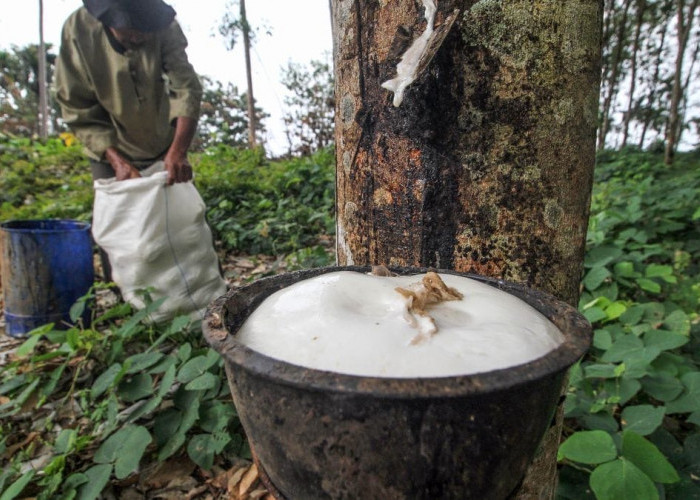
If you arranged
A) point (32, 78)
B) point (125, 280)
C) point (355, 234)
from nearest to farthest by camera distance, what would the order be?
point (355, 234), point (125, 280), point (32, 78)

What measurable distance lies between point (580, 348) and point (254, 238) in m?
3.84

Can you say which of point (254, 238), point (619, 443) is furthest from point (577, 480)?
point (254, 238)

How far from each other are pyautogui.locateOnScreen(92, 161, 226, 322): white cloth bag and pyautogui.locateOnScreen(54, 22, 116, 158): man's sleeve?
31 centimetres

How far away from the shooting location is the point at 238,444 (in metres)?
1.75

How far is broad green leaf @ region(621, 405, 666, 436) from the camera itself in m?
1.34

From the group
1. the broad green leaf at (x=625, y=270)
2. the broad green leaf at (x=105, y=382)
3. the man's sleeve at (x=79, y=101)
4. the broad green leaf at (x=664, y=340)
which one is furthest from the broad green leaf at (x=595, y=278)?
the man's sleeve at (x=79, y=101)

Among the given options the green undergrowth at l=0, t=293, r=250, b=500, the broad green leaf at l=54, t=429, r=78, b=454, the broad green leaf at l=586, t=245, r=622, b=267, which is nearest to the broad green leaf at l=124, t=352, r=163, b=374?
the green undergrowth at l=0, t=293, r=250, b=500

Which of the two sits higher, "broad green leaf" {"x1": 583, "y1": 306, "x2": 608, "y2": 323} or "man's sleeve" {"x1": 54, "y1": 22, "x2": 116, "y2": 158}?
"man's sleeve" {"x1": 54, "y1": 22, "x2": 116, "y2": 158}

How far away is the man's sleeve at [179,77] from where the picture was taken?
284 centimetres

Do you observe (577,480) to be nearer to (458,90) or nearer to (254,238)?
(458,90)

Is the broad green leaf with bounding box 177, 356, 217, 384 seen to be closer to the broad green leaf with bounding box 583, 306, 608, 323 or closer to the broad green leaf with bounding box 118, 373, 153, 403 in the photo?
the broad green leaf with bounding box 118, 373, 153, 403

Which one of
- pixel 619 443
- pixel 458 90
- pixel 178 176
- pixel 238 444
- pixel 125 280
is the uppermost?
pixel 458 90

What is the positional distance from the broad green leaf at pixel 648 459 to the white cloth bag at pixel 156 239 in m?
2.32

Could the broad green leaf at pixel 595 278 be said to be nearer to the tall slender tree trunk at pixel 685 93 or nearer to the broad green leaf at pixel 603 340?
the broad green leaf at pixel 603 340
